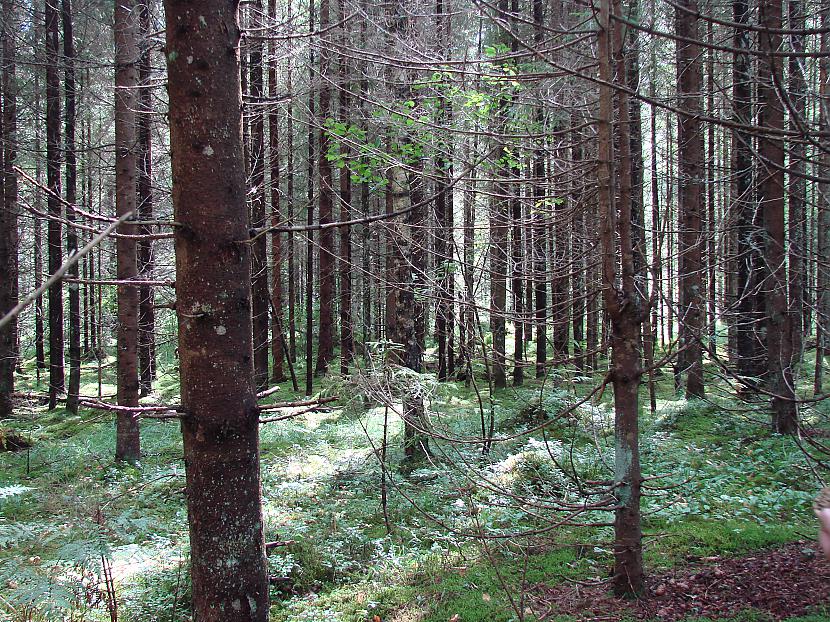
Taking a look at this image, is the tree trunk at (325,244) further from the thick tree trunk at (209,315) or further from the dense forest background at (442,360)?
the thick tree trunk at (209,315)

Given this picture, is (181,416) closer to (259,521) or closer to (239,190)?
(259,521)

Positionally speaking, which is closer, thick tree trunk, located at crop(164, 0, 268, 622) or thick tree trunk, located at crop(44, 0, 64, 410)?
thick tree trunk, located at crop(164, 0, 268, 622)

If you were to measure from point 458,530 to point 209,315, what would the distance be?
4.11 metres

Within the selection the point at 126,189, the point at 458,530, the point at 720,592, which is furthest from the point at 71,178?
the point at 720,592

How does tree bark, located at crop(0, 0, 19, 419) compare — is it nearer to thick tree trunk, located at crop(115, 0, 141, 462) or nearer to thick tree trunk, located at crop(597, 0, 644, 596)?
thick tree trunk, located at crop(115, 0, 141, 462)

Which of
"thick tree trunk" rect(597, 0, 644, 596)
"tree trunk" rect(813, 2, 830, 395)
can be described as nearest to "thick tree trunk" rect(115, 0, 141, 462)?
"thick tree trunk" rect(597, 0, 644, 596)

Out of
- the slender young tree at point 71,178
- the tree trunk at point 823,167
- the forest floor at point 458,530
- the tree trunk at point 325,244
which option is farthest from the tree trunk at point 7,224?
the tree trunk at point 823,167

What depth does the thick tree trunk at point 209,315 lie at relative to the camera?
2.17 metres

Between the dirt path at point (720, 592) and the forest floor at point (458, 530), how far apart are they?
2 cm

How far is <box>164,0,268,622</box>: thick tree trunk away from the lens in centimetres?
217

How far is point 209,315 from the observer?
7.18 feet

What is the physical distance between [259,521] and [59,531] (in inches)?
Result: 171

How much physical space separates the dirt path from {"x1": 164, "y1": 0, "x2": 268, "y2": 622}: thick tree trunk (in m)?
2.34

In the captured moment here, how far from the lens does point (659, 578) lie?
449 centimetres
